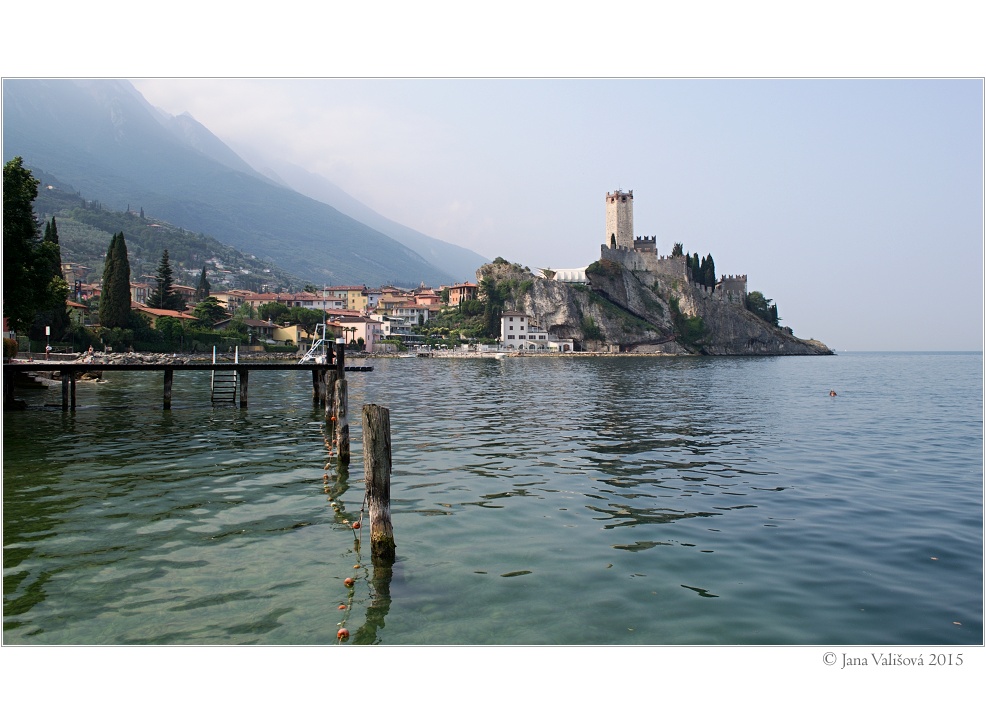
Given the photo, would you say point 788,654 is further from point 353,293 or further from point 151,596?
point 353,293

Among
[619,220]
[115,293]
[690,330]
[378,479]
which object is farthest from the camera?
[619,220]

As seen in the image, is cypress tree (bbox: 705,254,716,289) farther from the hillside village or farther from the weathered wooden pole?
the weathered wooden pole

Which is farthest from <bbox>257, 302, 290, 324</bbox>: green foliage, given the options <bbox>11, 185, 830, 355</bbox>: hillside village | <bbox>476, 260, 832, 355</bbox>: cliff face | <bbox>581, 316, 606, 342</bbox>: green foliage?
<bbox>581, 316, 606, 342</bbox>: green foliage

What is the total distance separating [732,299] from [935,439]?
179m

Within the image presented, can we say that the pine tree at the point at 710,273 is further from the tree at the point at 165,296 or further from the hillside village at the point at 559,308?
the tree at the point at 165,296

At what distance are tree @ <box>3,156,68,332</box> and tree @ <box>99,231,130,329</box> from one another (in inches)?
2238

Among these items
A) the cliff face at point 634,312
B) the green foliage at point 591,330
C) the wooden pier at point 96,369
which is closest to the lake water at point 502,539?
the wooden pier at point 96,369

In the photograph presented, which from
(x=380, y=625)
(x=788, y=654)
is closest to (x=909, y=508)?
(x=788, y=654)

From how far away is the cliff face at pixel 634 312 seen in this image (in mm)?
166375

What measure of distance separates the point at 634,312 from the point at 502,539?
17194cm

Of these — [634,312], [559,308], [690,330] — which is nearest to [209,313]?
[559,308]

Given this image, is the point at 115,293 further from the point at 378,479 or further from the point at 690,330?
the point at 690,330

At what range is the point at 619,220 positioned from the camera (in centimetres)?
19325

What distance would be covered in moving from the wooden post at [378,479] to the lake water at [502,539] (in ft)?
1.49
